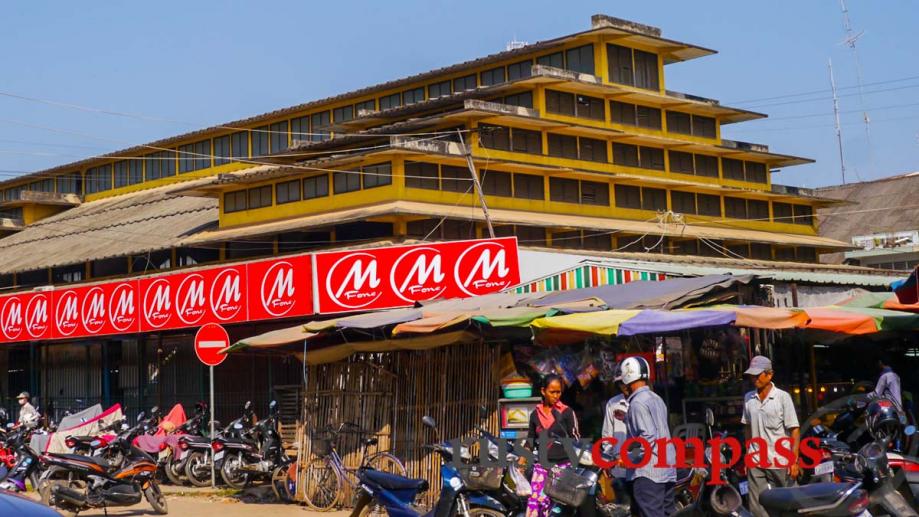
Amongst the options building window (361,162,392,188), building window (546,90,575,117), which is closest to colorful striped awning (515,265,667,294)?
building window (361,162,392,188)

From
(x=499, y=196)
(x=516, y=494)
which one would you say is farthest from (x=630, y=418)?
(x=499, y=196)

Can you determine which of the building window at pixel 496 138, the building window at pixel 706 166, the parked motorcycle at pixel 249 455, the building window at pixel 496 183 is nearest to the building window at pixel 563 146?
the building window at pixel 496 138

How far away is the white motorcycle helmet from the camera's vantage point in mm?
10016

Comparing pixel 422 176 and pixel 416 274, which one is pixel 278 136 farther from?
pixel 416 274

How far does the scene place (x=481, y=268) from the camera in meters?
22.9

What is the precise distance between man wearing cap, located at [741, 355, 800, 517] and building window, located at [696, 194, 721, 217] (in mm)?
44178

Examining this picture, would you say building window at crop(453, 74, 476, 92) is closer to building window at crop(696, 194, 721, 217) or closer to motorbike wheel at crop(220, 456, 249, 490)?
building window at crop(696, 194, 721, 217)

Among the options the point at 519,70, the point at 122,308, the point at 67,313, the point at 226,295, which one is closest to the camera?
the point at 226,295

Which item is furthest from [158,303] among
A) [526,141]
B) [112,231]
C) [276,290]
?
[526,141]

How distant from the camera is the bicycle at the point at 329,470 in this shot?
1602 cm

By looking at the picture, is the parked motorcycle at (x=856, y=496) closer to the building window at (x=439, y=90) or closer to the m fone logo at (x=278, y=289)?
the m fone logo at (x=278, y=289)

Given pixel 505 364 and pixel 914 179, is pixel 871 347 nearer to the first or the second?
pixel 505 364

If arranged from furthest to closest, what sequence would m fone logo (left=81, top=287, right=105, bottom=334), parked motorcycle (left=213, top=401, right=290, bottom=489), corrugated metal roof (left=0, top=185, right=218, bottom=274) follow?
corrugated metal roof (left=0, top=185, right=218, bottom=274)
m fone logo (left=81, top=287, right=105, bottom=334)
parked motorcycle (left=213, top=401, right=290, bottom=489)

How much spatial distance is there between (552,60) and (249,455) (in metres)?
32.6
